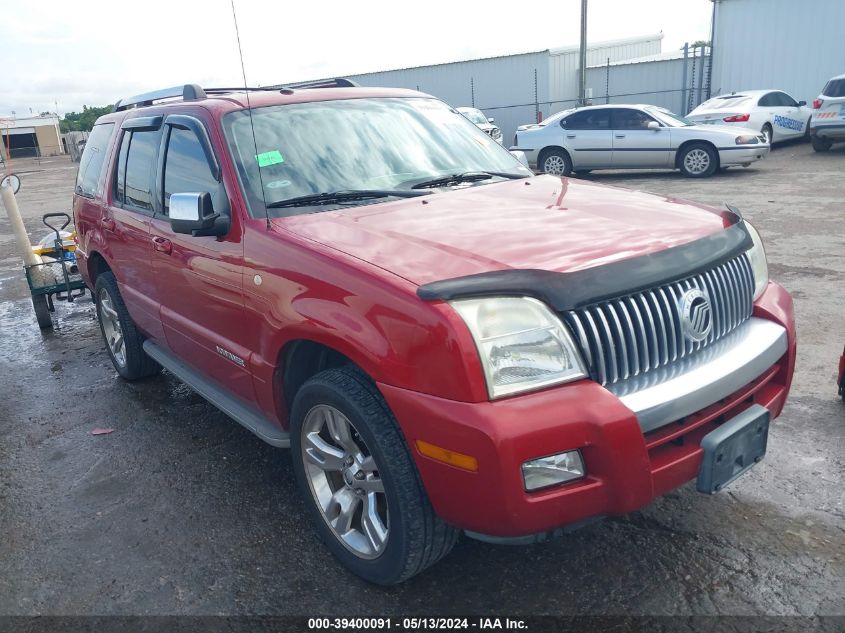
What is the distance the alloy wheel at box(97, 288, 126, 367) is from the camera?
5050 millimetres

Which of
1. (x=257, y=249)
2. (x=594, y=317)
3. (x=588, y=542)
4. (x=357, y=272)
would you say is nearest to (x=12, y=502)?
(x=257, y=249)

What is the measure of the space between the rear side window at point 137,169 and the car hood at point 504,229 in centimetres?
148

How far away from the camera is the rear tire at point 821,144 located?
16.2 metres

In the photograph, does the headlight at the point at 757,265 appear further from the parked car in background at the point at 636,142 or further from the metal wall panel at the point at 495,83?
the metal wall panel at the point at 495,83

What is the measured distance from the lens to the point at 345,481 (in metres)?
2.79

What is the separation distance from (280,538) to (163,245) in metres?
1.69

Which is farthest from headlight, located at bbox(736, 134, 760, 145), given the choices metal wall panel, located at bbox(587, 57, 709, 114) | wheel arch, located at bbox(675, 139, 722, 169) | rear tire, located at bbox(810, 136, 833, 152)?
metal wall panel, located at bbox(587, 57, 709, 114)

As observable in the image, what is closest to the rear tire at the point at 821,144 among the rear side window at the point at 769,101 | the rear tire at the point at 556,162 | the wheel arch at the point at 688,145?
the rear side window at the point at 769,101

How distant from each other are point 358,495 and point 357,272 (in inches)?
34.6

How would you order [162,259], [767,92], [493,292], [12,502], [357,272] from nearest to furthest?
[493,292]
[357,272]
[12,502]
[162,259]
[767,92]

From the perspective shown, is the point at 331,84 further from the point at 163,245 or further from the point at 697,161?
the point at 697,161

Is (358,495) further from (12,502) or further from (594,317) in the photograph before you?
(12,502)

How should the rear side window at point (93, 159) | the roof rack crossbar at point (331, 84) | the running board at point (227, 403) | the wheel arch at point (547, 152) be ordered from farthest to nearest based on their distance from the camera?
the wheel arch at point (547, 152)
the rear side window at point (93, 159)
the roof rack crossbar at point (331, 84)
the running board at point (227, 403)

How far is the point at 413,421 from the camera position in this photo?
2.28 metres
